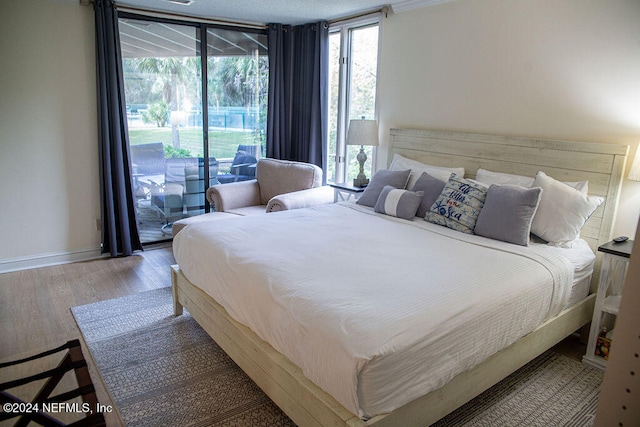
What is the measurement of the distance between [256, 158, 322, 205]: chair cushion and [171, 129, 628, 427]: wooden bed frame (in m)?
0.83

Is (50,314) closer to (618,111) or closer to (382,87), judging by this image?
(382,87)

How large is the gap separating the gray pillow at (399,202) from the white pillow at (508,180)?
0.48m

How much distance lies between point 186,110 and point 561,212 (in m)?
3.80

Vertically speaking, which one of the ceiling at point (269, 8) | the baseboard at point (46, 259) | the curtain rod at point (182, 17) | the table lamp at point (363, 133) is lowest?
the baseboard at point (46, 259)

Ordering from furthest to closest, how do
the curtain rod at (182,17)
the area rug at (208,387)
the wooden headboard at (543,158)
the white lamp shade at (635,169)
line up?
the curtain rod at (182,17), the wooden headboard at (543,158), the white lamp shade at (635,169), the area rug at (208,387)

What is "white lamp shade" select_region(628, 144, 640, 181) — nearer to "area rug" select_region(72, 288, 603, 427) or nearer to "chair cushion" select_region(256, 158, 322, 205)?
"area rug" select_region(72, 288, 603, 427)

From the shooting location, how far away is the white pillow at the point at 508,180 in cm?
280

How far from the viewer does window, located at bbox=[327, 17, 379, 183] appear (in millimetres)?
4422

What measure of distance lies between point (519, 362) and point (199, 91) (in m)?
4.08

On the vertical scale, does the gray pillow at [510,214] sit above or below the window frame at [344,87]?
below

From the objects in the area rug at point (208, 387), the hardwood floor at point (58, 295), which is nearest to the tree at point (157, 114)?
the hardwood floor at point (58, 295)

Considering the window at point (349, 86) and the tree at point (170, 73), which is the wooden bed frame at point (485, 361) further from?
the tree at point (170, 73)

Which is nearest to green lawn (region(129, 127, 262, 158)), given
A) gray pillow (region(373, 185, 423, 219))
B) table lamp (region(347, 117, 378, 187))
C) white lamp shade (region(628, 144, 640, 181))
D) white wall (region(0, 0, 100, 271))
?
white wall (region(0, 0, 100, 271))

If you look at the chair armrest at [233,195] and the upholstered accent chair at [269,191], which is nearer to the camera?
the upholstered accent chair at [269,191]
